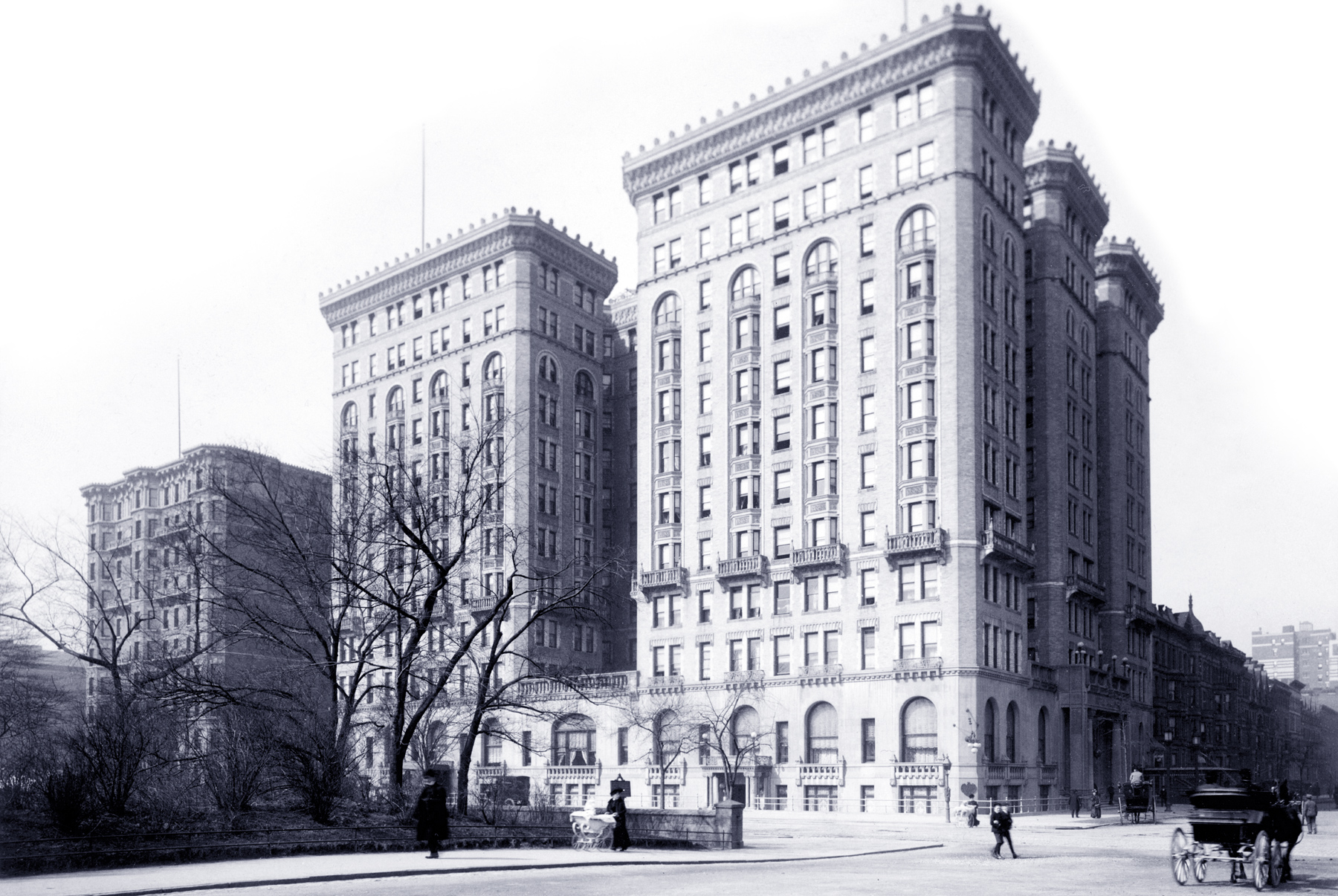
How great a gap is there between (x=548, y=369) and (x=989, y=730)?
4361cm

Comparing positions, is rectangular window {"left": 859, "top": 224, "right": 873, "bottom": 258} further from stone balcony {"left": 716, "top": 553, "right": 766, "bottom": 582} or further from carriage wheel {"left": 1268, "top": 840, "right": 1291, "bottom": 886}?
carriage wheel {"left": 1268, "top": 840, "right": 1291, "bottom": 886}

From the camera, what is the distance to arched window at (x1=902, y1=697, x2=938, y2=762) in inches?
2746

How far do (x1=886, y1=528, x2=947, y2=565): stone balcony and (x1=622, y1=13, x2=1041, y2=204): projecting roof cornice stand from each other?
2557 cm

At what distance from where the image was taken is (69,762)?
1158 inches

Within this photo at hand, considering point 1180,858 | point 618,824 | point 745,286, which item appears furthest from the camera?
point 745,286

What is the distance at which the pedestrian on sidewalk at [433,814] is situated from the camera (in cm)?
2558

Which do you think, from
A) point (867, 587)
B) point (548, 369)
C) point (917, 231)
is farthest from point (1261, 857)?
point (548, 369)

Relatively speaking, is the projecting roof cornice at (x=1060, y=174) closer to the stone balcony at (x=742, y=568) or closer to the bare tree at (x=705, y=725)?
the stone balcony at (x=742, y=568)

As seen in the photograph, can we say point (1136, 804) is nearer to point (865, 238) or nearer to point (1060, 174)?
point (865, 238)

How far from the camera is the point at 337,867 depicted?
77.7 ft

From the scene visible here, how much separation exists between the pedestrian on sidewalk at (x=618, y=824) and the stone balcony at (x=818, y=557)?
45.5m

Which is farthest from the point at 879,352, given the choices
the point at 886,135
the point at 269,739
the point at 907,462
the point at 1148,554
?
the point at 269,739

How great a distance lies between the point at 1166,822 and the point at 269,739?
152 feet

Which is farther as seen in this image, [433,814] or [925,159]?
[925,159]
